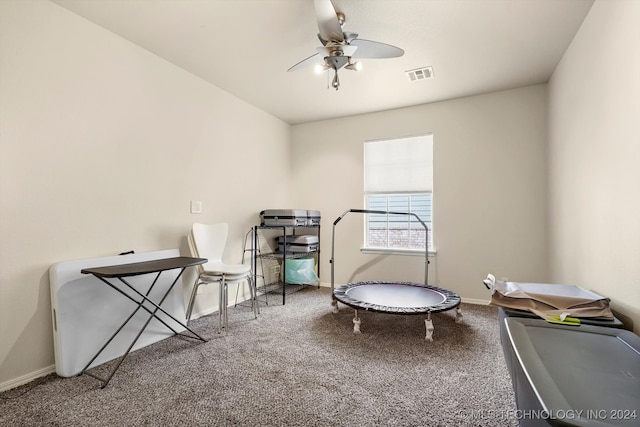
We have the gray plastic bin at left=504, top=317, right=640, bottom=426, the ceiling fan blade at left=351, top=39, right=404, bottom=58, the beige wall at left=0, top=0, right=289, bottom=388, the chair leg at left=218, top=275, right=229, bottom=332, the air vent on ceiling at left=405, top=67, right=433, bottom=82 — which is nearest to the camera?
the gray plastic bin at left=504, top=317, right=640, bottom=426

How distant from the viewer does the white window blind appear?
408cm

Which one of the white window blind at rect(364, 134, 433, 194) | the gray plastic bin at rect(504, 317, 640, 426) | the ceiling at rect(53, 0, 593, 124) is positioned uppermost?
the ceiling at rect(53, 0, 593, 124)

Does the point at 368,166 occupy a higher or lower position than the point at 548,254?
higher

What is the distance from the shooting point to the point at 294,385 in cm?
190

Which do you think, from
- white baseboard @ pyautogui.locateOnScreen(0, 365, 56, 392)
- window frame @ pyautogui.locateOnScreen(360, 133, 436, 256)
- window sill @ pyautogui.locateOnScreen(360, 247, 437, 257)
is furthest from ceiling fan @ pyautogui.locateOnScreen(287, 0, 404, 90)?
white baseboard @ pyautogui.locateOnScreen(0, 365, 56, 392)

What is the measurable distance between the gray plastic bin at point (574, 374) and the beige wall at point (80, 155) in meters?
2.83

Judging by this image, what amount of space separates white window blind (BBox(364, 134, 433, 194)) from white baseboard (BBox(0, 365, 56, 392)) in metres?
3.76

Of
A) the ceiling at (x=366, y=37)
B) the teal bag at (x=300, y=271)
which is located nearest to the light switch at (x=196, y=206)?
the ceiling at (x=366, y=37)

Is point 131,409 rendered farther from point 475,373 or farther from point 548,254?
point 548,254

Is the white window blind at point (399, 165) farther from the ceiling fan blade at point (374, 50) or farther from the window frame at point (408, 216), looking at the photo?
the ceiling fan blade at point (374, 50)

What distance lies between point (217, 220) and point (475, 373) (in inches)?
113

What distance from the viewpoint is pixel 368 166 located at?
4.42 metres

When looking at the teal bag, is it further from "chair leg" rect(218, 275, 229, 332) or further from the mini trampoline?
"chair leg" rect(218, 275, 229, 332)

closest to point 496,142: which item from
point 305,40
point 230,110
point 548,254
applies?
point 548,254
